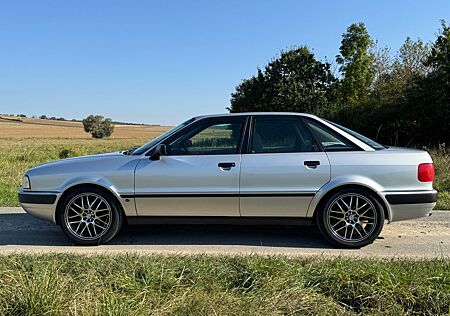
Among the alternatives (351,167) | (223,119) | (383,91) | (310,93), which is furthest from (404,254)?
(310,93)

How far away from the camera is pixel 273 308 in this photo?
3227 millimetres

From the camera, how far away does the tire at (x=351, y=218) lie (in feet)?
16.8

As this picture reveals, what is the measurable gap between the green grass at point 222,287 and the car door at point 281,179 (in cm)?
96

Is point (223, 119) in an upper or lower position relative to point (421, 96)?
lower

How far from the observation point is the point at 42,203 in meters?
5.35

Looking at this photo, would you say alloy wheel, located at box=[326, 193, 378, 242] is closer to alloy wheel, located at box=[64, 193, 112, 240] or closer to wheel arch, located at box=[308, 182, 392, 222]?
wheel arch, located at box=[308, 182, 392, 222]

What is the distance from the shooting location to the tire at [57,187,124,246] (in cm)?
529

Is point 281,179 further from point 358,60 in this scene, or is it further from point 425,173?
point 358,60

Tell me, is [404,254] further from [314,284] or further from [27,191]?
[27,191]

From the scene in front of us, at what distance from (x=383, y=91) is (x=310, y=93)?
1112 centimetres

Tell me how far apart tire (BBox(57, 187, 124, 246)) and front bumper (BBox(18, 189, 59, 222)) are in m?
0.09

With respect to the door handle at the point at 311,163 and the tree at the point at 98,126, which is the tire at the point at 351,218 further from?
the tree at the point at 98,126

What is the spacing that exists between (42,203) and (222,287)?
114 inches

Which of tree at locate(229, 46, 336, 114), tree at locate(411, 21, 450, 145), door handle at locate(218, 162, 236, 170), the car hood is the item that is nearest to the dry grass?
tree at locate(229, 46, 336, 114)
